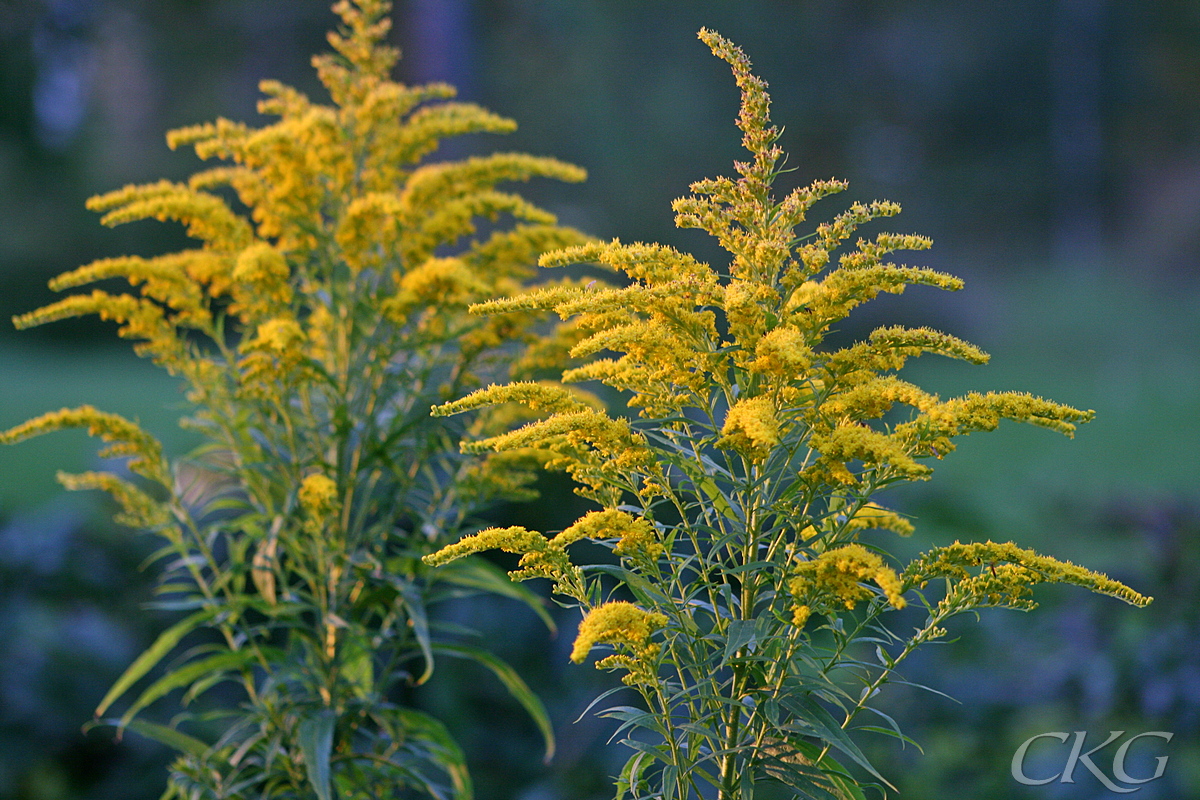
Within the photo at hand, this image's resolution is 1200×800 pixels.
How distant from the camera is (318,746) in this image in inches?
75.4

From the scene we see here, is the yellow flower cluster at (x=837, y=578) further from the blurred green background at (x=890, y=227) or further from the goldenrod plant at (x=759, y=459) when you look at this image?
the blurred green background at (x=890, y=227)

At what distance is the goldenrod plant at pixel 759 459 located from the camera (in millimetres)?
1381

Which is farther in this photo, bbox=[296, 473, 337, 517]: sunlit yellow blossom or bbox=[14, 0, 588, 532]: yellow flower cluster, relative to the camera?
bbox=[14, 0, 588, 532]: yellow flower cluster

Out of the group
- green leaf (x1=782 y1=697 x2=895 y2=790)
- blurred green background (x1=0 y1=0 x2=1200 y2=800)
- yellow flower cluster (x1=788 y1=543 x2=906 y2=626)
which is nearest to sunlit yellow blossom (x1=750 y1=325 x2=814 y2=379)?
yellow flower cluster (x1=788 y1=543 x2=906 y2=626)

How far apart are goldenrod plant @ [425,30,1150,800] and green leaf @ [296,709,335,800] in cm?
69

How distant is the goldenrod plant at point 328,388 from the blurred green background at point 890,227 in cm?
31

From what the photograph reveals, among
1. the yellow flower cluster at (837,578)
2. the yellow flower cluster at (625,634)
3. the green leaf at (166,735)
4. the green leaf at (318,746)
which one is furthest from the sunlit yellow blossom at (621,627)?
the green leaf at (166,735)

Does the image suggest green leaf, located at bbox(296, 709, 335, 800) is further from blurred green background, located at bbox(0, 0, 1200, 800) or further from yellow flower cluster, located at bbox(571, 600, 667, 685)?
blurred green background, located at bbox(0, 0, 1200, 800)

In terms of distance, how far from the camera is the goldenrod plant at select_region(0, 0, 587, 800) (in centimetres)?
210

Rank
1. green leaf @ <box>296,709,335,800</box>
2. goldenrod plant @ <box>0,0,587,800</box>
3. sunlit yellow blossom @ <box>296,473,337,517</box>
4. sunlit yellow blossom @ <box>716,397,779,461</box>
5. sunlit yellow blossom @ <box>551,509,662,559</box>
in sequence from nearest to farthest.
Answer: sunlit yellow blossom @ <box>716,397,779,461</box>, sunlit yellow blossom @ <box>551,509,662,559</box>, green leaf @ <box>296,709,335,800</box>, sunlit yellow blossom @ <box>296,473,337,517</box>, goldenrod plant @ <box>0,0,587,800</box>

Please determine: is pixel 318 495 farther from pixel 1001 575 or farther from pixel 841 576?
pixel 1001 575

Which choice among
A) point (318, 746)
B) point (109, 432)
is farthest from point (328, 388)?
point (318, 746)

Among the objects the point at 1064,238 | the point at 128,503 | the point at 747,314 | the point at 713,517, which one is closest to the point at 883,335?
the point at 747,314

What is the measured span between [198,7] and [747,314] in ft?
37.7
